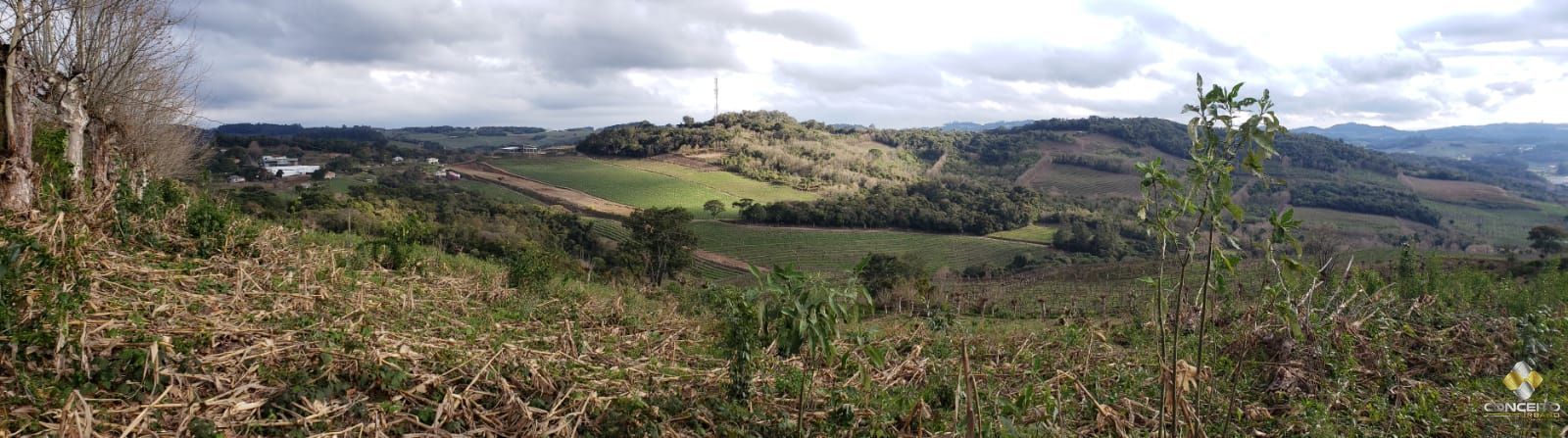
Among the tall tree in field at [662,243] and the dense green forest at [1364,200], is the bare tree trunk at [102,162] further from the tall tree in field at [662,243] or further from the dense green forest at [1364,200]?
the dense green forest at [1364,200]

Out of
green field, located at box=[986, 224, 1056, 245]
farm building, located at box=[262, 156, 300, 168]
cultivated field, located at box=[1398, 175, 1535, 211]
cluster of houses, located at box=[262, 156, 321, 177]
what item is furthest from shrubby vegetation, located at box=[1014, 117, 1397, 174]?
farm building, located at box=[262, 156, 300, 168]

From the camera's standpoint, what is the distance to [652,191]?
227 feet

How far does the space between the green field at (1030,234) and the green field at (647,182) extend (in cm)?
2195

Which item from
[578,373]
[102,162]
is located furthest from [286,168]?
[578,373]

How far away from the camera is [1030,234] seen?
6681 cm

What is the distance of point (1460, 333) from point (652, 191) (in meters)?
65.7

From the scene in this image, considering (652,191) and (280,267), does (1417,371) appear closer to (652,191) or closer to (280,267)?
(280,267)

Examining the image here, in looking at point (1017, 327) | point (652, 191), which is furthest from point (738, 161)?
point (1017, 327)

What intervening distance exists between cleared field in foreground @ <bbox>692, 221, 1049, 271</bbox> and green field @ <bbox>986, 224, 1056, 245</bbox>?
7.52 ft

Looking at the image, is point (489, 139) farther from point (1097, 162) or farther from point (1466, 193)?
point (1466, 193)

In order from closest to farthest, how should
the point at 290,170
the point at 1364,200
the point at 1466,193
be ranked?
the point at 290,170
the point at 1364,200
the point at 1466,193

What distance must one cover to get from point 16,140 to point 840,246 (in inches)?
2047

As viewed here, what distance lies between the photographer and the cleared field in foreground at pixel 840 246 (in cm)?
5228

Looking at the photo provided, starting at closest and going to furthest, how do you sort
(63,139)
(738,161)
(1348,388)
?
(1348,388) < (63,139) < (738,161)
